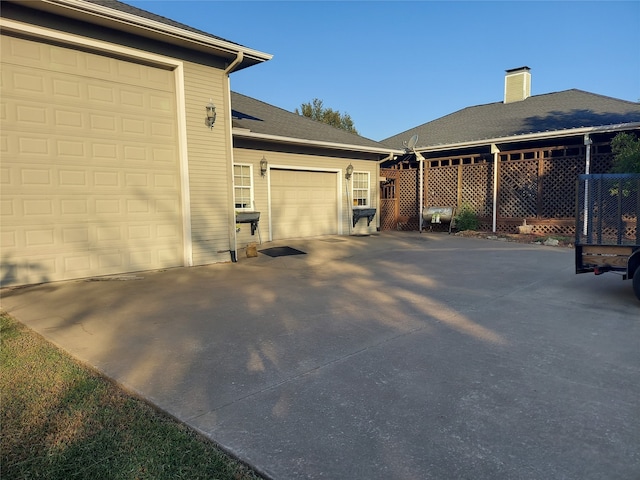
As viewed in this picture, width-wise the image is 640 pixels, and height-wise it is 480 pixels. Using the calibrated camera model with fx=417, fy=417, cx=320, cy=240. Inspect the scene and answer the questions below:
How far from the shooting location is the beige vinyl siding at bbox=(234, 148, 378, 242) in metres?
11.4

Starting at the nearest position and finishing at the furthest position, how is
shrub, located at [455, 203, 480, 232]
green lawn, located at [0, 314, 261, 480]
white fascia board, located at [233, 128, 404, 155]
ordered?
green lawn, located at [0, 314, 261, 480], white fascia board, located at [233, 128, 404, 155], shrub, located at [455, 203, 480, 232]

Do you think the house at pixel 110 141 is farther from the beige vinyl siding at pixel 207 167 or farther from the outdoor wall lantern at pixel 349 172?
the outdoor wall lantern at pixel 349 172

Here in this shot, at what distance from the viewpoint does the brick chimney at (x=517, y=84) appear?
17.2m

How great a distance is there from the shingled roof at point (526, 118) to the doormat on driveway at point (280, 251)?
7.52m

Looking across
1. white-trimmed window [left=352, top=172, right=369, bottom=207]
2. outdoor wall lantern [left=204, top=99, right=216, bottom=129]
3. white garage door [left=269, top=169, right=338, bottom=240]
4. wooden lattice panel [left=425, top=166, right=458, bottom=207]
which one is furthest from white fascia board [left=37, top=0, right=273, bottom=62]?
wooden lattice panel [left=425, top=166, right=458, bottom=207]

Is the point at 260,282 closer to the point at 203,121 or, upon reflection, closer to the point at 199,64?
the point at 203,121

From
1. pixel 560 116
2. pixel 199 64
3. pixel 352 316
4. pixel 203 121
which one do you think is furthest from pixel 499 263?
pixel 560 116

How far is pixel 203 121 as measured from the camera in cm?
854

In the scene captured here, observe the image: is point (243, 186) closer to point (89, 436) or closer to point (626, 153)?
point (89, 436)

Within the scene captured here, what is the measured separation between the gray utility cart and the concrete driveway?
1.58 feet

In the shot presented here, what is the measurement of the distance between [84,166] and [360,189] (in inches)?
370

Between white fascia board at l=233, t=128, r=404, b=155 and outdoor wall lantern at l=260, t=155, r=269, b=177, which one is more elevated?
white fascia board at l=233, t=128, r=404, b=155

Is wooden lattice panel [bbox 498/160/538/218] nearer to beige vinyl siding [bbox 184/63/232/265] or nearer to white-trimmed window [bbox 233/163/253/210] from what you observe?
white-trimmed window [bbox 233/163/253/210]

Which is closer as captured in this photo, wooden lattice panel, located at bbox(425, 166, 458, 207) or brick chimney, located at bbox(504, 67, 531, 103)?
wooden lattice panel, located at bbox(425, 166, 458, 207)
